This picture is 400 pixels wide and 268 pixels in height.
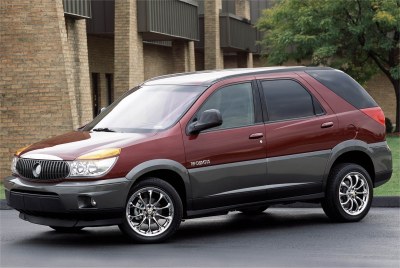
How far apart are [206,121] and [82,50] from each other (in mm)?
12589

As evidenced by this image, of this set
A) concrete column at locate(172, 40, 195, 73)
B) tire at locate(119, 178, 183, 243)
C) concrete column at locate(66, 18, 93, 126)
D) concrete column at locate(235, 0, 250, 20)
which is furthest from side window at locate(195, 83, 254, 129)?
concrete column at locate(235, 0, 250, 20)

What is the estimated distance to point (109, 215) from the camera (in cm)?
1024

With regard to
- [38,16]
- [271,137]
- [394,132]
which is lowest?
[394,132]

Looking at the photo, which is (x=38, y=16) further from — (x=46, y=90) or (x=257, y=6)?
(x=257, y=6)

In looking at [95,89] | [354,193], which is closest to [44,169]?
[354,193]

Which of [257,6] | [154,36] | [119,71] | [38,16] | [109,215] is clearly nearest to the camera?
[109,215]

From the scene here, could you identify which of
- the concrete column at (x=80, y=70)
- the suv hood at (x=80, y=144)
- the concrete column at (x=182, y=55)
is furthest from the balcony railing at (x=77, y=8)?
the concrete column at (x=182, y=55)

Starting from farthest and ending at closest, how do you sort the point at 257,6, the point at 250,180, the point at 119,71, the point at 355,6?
1. the point at 257,6
2. the point at 355,6
3. the point at 119,71
4. the point at 250,180

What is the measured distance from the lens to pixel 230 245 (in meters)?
10.4

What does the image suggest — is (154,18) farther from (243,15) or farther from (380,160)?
(243,15)

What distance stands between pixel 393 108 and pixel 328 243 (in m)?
46.9

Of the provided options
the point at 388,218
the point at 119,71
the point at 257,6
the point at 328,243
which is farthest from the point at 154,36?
the point at 257,6

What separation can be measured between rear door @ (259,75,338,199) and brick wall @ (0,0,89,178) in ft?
29.3

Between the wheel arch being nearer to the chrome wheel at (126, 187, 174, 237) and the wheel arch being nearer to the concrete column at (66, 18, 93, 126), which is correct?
the chrome wheel at (126, 187, 174, 237)
